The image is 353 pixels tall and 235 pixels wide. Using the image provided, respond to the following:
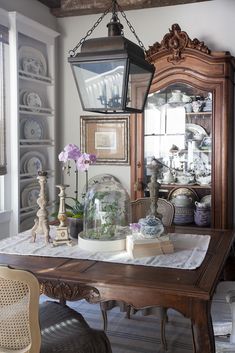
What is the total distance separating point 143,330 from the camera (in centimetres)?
272

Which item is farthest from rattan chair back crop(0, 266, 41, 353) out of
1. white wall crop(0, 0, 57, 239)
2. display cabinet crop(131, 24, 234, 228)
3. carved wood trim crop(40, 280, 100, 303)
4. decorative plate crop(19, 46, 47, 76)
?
decorative plate crop(19, 46, 47, 76)

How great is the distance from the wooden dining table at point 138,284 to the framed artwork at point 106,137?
2124mm

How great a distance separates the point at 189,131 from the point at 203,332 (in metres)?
2.21

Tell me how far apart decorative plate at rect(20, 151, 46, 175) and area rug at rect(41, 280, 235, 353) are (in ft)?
4.10

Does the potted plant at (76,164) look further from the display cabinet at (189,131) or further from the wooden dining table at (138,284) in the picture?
the display cabinet at (189,131)

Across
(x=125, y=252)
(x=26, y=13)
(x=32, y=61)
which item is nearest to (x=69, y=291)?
(x=125, y=252)

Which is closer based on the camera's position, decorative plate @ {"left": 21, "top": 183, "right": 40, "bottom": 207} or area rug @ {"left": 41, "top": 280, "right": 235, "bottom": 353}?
area rug @ {"left": 41, "top": 280, "right": 235, "bottom": 353}

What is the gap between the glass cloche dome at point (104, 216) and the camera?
6.97 ft

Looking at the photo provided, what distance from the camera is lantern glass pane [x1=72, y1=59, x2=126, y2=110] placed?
5.76ft

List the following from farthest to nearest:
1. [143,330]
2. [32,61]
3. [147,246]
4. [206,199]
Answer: [32,61] < [206,199] < [143,330] < [147,246]

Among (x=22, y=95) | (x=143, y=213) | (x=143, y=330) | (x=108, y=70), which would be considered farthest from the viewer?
(x=22, y=95)

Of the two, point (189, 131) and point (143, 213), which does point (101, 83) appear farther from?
point (189, 131)

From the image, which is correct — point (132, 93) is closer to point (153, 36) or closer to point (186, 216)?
point (186, 216)

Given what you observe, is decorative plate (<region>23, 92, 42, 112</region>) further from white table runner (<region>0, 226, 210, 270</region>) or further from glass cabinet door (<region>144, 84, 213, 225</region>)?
white table runner (<region>0, 226, 210, 270</region>)
